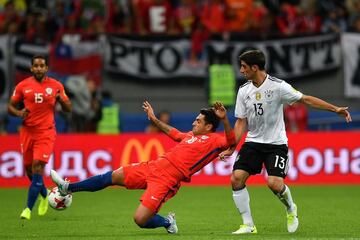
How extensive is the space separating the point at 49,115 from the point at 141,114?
9.28 m

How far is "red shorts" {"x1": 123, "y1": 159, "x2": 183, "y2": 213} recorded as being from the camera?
11.5m

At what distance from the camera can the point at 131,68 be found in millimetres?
23844

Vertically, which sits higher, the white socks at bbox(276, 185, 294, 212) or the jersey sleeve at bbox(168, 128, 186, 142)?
the jersey sleeve at bbox(168, 128, 186, 142)

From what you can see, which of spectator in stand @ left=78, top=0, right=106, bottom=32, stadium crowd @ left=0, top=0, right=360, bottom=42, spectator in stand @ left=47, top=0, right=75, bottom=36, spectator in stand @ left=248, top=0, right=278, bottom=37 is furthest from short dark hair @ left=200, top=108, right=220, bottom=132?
spectator in stand @ left=78, top=0, right=106, bottom=32

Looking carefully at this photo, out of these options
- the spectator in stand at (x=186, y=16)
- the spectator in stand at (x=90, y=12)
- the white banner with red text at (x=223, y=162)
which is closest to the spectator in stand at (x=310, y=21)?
the spectator in stand at (x=186, y=16)

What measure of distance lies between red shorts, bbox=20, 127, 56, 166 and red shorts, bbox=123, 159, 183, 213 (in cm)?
278

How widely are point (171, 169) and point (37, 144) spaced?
11.2 feet

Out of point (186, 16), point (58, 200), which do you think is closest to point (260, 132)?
point (58, 200)

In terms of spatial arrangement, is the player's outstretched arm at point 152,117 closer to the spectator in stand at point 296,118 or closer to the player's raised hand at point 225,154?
the player's raised hand at point 225,154

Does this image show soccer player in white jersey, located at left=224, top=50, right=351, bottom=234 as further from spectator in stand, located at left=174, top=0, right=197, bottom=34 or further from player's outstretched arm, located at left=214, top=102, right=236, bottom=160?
spectator in stand, located at left=174, top=0, right=197, bottom=34

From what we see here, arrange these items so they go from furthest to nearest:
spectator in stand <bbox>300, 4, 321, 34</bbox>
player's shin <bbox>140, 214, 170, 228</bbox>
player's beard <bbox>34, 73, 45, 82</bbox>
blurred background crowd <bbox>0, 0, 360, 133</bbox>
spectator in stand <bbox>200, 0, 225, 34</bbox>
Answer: spectator in stand <bbox>300, 4, 321, 34</bbox> → spectator in stand <bbox>200, 0, 225, 34</bbox> → blurred background crowd <bbox>0, 0, 360, 133</bbox> → player's beard <bbox>34, 73, 45, 82</bbox> → player's shin <bbox>140, 214, 170, 228</bbox>

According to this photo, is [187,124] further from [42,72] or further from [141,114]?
[42,72]

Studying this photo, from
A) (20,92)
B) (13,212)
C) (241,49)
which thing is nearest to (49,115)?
(20,92)

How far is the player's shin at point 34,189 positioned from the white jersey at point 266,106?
3.65 meters
